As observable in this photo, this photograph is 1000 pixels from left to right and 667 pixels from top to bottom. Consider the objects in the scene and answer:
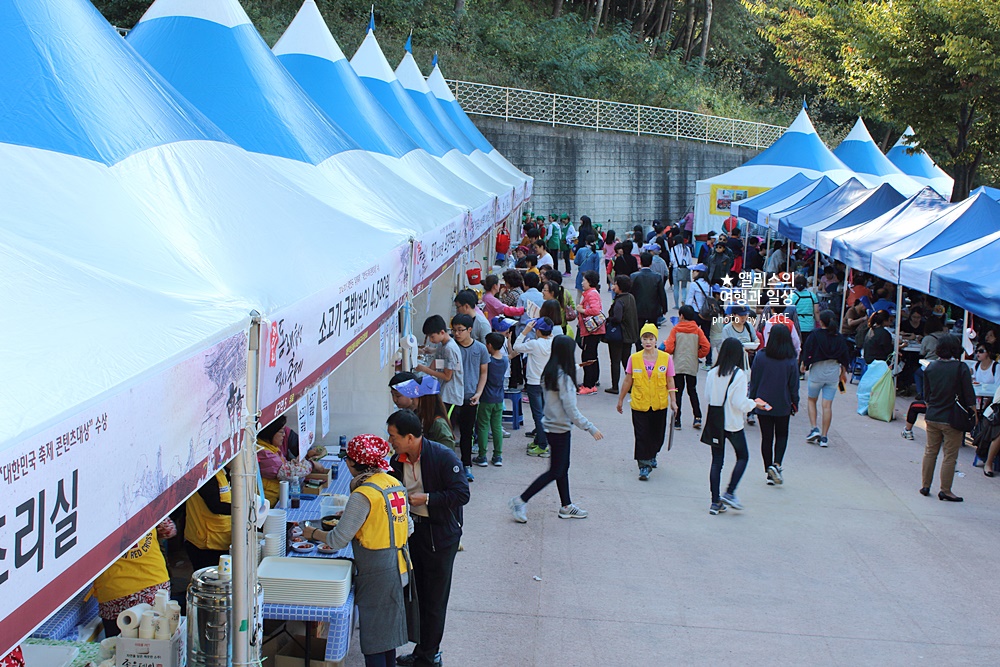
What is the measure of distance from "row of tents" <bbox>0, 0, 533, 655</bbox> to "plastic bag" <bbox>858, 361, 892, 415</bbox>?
236 inches

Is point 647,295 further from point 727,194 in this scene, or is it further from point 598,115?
point 598,115

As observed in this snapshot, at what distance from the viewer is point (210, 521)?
5242 mm

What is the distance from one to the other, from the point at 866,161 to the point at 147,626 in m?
27.9

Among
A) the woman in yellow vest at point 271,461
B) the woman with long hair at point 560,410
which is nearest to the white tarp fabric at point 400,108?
the woman with long hair at point 560,410

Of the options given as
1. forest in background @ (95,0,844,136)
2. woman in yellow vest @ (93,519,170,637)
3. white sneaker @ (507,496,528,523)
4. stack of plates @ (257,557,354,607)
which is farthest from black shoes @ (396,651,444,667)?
forest in background @ (95,0,844,136)

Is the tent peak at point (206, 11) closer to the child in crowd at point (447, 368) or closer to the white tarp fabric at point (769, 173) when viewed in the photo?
the child in crowd at point (447, 368)

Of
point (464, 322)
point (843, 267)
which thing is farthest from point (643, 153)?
point (464, 322)

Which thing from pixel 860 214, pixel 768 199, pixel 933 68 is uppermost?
pixel 933 68

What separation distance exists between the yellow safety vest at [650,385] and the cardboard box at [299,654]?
4.24m

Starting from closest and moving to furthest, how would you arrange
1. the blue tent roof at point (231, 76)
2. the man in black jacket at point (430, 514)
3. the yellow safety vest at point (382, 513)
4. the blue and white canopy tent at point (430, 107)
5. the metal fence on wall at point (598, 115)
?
the yellow safety vest at point (382, 513) < the man in black jacket at point (430, 514) < the blue tent roof at point (231, 76) < the blue and white canopy tent at point (430, 107) < the metal fence on wall at point (598, 115)

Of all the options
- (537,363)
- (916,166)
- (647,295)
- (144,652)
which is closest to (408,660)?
(144,652)

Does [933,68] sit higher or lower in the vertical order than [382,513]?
higher

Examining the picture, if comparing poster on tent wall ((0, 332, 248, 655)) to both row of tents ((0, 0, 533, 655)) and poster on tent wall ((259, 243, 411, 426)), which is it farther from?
poster on tent wall ((259, 243, 411, 426))

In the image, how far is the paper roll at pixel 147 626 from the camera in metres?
4.00
